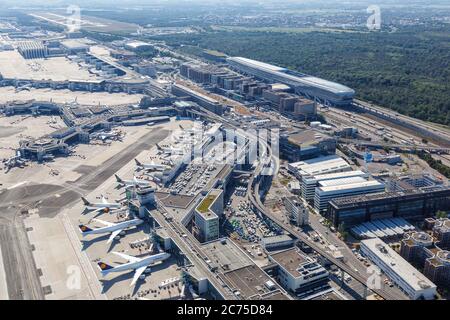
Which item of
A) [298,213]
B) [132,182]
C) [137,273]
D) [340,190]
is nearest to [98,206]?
[132,182]

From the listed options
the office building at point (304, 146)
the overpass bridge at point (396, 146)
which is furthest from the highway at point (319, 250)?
the overpass bridge at point (396, 146)

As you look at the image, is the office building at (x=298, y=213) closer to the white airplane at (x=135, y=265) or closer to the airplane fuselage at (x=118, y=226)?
the white airplane at (x=135, y=265)

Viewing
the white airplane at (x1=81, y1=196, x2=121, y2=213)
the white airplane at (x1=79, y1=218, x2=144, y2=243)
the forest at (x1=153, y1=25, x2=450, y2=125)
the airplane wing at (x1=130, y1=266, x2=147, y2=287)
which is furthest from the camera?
the forest at (x1=153, y1=25, x2=450, y2=125)

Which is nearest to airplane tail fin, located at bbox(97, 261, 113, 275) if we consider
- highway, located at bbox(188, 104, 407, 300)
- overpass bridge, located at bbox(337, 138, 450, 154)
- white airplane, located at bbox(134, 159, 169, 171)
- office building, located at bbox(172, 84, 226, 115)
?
highway, located at bbox(188, 104, 407, 300)

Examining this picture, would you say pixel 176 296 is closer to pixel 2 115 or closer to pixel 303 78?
pixel 2 115

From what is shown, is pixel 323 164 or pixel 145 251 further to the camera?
pixel 323 164

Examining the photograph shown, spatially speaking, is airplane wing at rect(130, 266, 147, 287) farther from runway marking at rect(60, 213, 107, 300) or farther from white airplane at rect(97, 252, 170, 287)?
runway marking at rect(60, 213, 107, 300)

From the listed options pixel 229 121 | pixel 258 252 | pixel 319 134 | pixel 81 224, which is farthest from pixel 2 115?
pixel 258 252
